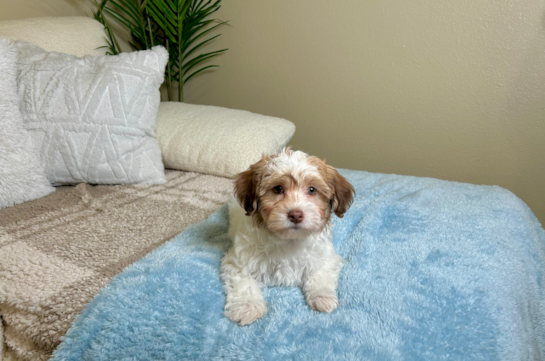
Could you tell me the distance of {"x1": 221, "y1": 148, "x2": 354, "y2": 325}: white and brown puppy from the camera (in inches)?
43.3

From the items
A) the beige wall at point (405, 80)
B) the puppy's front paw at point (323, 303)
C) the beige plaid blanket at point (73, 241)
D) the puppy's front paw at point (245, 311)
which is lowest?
the beige plaid blanket at point (73, 241)

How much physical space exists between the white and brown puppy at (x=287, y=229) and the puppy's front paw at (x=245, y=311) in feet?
0.13

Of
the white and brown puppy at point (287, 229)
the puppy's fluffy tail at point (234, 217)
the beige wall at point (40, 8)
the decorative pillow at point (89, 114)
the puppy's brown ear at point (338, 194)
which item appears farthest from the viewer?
the beige wall at point (40, 8)

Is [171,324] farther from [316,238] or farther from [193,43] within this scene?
[193,43]

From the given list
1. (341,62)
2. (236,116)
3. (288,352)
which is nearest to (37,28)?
(236,116)

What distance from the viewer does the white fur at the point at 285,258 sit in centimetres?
112

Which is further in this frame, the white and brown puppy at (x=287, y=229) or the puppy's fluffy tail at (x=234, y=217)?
the puppy's fluffy tail at (x=234, y=217)

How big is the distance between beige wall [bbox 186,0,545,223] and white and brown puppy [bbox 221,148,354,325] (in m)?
1.40

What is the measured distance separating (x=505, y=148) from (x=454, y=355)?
1785 millimetres

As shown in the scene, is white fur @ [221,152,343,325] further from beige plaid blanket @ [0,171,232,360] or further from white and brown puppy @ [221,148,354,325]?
beige plaid blanket @ [0,171,232,360]

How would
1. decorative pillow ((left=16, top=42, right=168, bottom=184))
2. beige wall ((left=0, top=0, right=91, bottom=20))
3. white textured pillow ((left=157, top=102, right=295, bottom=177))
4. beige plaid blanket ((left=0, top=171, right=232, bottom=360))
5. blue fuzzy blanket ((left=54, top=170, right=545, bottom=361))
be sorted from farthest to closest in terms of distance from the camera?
beige wall ((left=0, top=0, right=91, bottom=20)), white textured pillow ((left=157, top=102, right=295, bottom=177)), decorative pillow ((left=16, top=42, right=168, bottom=184)), beige plaid blanket ((left=0, top=171, right=232, bottom=360)), blue fuzzy blanket ((left=54, top=170, right=545, bottom=361))

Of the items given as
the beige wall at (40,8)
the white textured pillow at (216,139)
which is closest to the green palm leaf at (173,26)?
the beige wall at (40,8)

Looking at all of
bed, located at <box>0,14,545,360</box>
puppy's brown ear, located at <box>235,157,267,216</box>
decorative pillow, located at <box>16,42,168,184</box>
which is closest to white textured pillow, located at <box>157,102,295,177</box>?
decorative pillow, located at <box>16,42,168,184</box>

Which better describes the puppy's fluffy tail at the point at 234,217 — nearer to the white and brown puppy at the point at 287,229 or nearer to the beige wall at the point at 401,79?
the white and brown puppy at the point at 287,229
